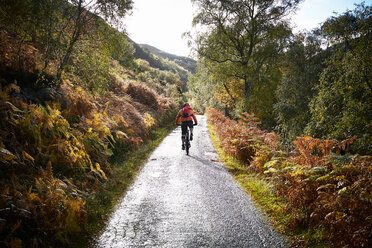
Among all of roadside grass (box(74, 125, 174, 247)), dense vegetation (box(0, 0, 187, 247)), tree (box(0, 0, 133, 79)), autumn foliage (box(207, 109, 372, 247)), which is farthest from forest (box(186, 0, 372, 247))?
tree (box(0, 0, 133, 79))

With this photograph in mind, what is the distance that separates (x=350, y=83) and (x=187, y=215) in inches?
377

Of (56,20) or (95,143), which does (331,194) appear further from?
(56,20)

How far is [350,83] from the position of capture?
367 inches

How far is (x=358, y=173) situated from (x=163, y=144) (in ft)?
33.5

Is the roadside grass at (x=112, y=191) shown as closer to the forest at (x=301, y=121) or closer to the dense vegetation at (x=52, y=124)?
the dense vegetation at (x=52, y=124)

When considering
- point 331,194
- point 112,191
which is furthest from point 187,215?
point 331,194

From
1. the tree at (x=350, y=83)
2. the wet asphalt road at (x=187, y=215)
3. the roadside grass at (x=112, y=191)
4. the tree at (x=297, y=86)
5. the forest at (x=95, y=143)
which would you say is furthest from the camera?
the tree at (x=297, y=86)

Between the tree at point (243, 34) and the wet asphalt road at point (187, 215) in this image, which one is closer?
the wet asphalt road at point (187, 215)

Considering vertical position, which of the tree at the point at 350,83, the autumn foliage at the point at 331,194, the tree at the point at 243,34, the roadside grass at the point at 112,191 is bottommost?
the roadside grass at the point at 112,191

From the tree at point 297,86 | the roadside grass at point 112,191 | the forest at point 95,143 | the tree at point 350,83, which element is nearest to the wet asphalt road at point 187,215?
the roadside grass at point 112,191

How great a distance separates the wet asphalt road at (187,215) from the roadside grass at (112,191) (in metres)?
0.21

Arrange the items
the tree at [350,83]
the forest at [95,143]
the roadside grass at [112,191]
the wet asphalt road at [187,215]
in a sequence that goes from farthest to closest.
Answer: the tree at [350,83] < the roadside grass at [112,191] < the wet asphalt road at [187,215] < the forest at [95,143]

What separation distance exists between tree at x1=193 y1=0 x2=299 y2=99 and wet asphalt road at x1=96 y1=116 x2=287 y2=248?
13.7m

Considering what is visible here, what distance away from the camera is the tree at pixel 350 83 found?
8820mm
